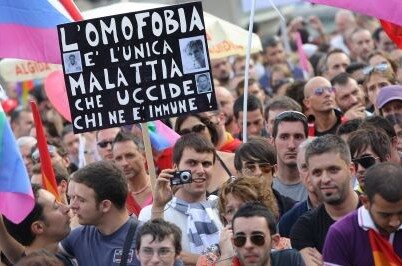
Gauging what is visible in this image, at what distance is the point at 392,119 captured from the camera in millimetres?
11281

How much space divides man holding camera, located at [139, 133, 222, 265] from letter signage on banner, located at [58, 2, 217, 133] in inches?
13.4

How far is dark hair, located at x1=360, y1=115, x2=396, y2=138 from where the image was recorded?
10.1m

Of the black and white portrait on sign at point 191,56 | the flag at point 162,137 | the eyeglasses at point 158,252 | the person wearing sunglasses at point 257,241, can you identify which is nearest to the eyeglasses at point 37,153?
the flag at point 162,137

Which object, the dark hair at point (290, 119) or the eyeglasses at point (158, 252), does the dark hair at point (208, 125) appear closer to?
the dark hair at point (290, 119)

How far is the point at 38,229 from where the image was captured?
938 centimetres

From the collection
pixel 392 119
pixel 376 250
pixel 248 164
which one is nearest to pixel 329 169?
pixel 376 250

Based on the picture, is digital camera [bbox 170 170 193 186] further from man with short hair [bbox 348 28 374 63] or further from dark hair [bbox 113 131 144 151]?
man with short hair [bbox 348 28 374 63]

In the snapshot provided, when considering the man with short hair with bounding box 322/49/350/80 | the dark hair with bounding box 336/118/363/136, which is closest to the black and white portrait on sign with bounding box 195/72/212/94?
the dark hair with bounding box 336/118/363/136

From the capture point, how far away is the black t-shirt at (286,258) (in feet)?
27.1

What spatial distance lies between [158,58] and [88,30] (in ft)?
1.58

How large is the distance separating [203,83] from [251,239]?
5.96ft

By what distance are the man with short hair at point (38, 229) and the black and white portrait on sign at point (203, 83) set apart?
1168mm

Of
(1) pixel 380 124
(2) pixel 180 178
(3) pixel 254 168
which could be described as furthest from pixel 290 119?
(2) pixel 180 178

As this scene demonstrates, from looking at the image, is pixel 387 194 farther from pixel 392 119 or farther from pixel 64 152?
pixel 64 152
